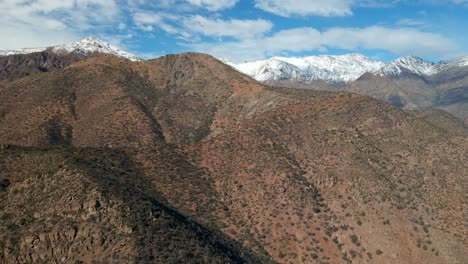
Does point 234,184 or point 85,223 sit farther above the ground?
point 85,223

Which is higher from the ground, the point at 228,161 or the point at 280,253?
the point at 228,161

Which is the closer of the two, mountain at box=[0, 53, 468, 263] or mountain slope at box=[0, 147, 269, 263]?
mountain slope at box=[0, 147, 269, 263]

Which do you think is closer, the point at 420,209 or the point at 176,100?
the point at 420,209

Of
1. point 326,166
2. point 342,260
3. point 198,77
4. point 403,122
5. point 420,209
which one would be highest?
point 198,77

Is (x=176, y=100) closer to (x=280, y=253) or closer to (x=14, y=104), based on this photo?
(x=14, y=104)

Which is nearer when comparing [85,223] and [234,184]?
[85,223]

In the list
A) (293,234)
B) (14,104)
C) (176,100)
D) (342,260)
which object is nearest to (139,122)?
(176,100)

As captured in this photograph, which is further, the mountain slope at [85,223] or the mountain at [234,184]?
the mountain at [234,184]

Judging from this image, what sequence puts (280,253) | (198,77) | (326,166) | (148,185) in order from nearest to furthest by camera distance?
1. (280,253)
2. (148,185)
3. (326,166)
4. (198,77)
